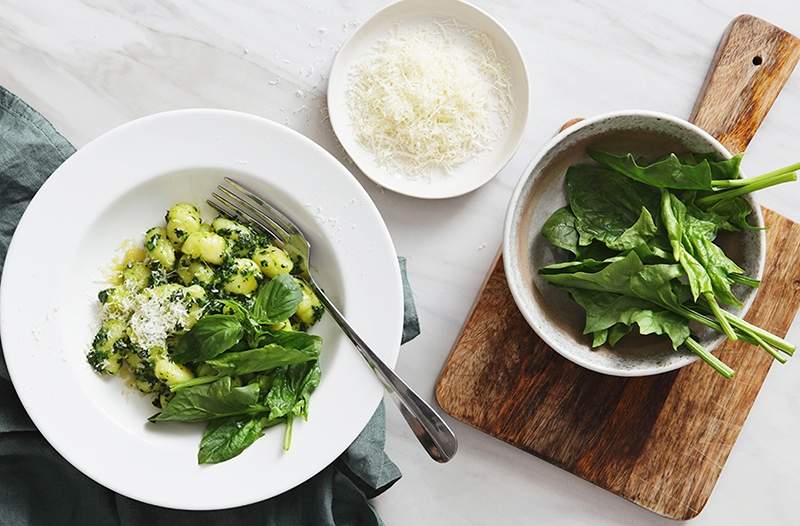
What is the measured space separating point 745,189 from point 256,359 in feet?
2.74

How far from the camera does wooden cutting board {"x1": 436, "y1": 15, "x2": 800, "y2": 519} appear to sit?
1570 mm

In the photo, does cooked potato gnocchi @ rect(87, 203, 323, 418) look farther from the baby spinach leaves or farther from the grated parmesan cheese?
the baby spinach leaves

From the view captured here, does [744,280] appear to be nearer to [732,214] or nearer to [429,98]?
[732,214]

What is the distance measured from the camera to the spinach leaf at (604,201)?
1.44 m

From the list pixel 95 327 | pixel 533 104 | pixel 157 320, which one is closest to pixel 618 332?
pixel 533 104

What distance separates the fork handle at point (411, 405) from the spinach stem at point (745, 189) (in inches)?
22.8

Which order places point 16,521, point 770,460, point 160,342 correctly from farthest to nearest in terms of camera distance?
point 770,460 < point 16,521 < point 160,342

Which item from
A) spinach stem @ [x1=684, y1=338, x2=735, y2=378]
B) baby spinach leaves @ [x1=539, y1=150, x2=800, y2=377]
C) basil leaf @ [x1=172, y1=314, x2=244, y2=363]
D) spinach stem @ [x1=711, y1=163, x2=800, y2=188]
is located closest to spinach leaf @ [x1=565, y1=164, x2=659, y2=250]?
baby spinach leaves @ [x1=539, y1=150, x2=800, y2=377]

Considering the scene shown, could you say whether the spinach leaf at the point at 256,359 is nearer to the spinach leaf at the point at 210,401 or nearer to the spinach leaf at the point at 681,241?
the spinach leaf at the point at 210,401

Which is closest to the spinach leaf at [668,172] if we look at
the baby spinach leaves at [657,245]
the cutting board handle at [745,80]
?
the baby spinach leaves at [657,245]

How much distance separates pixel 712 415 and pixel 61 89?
140cm

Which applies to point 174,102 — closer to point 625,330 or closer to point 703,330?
point 625,330

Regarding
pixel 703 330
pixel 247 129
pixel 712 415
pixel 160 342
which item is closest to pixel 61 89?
pixel 247 129

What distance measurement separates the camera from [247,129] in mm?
1418
